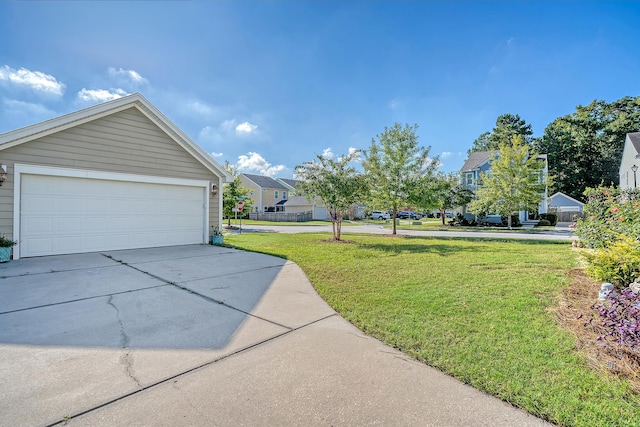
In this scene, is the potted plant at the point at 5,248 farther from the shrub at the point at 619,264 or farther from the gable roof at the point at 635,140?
the gable roof at the point at 635,140

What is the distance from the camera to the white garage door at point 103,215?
298 inches

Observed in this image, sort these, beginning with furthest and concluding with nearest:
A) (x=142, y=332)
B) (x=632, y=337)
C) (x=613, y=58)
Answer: (x=613, y=58), (x=142, y=332), (x=632, y=337)

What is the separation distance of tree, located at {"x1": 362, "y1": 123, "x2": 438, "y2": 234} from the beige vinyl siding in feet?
28.4

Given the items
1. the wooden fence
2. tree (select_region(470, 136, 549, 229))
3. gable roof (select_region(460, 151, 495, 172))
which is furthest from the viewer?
the wooden fence

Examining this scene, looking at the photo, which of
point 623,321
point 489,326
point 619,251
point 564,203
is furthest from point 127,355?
point 564,203

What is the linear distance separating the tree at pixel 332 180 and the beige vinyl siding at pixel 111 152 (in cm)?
375

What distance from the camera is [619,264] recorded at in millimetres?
4312

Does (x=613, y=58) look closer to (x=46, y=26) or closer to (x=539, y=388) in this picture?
(x=539, y=388)

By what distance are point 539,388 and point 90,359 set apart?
12.7ft

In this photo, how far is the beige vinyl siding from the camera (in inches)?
285

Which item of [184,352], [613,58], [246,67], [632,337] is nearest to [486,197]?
[613,58]

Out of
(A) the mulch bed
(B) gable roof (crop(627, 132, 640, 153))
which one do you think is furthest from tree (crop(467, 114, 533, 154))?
(A) the mulch bed

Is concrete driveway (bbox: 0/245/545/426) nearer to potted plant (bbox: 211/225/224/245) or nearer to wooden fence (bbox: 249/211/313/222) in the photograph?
potted plant (bbox: 211/225/224/245)

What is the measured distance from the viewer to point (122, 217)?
8953mm
